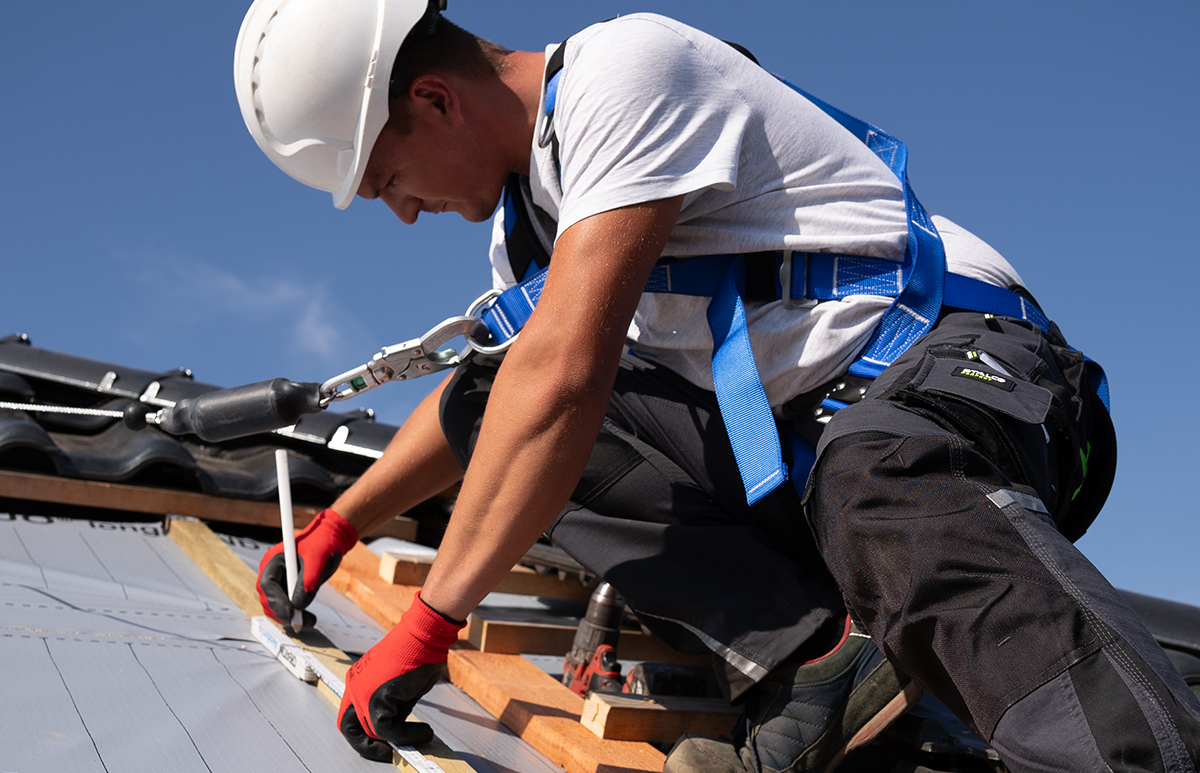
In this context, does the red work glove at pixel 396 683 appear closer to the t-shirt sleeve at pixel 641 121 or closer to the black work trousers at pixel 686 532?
the black work trousers at pixel 686 532

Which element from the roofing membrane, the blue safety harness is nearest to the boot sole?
the blue safety harness

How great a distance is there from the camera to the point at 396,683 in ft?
4.77

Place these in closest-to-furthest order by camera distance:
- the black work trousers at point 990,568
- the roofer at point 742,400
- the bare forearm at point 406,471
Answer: the black work trousers at point 990,568 < the roofer at point 742,400 < the bare forearm at point 406,471

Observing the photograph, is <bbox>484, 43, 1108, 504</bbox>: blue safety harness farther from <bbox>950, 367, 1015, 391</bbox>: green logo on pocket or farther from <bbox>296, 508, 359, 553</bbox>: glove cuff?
<bbox>296, 508, 359, 553</bbox>: glove cuff

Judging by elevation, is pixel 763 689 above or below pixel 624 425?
below

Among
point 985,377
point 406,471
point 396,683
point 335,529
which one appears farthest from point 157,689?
point 985,377

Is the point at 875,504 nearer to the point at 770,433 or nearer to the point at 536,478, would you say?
the point at 770,433

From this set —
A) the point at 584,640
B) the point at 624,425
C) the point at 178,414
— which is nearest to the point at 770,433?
the point at 624,425

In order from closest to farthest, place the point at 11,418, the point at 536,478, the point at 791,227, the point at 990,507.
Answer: the point at 990,507, the point at 536,478, the point at 791,227, the point at 11,418

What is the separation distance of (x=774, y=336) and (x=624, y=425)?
1.28ft

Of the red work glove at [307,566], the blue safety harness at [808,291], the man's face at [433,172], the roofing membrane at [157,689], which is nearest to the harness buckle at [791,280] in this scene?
the blue safety harness at [808,291]

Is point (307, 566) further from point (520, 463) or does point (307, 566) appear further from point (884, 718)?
point (884, 718)

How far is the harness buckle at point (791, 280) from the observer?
1.58 meters

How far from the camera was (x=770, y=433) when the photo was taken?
1413 millimetres
